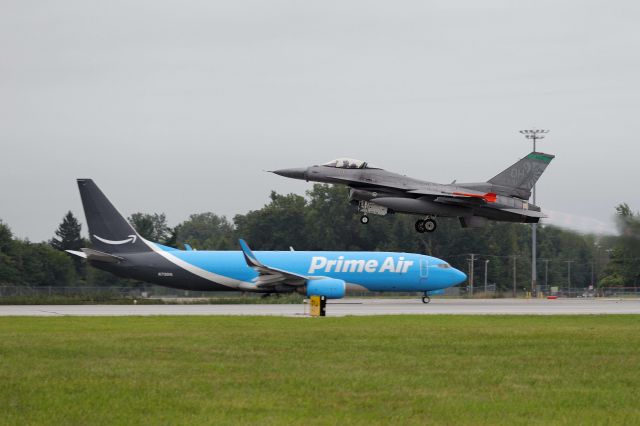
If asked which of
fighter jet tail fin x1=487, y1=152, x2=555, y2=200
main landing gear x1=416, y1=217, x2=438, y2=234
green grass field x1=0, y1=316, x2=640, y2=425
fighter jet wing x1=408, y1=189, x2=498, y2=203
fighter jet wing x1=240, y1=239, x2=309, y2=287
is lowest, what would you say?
green grass field x1=0, y1=316, x2=640, y2=425

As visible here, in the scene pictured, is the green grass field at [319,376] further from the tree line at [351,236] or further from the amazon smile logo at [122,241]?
the tree line at [351,236]

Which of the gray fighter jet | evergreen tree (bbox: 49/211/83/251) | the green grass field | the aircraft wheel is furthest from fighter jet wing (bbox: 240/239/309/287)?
evergreen tree (bbox: 49/211/83/251)

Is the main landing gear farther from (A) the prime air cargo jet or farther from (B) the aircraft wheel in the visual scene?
(A) the prime air cargo jet

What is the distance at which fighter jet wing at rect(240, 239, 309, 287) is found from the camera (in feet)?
201

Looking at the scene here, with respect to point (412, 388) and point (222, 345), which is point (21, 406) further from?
point (222, 345)

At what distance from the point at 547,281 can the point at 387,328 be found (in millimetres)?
108917

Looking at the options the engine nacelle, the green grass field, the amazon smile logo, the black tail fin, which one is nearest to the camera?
the green grass field

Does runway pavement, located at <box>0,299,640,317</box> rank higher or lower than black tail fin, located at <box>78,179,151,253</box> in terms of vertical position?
lower

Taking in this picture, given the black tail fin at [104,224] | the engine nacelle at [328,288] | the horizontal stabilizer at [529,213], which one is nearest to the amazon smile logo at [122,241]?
the black tail fin at [104,224]

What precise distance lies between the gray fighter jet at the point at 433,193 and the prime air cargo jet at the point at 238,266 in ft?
58.0

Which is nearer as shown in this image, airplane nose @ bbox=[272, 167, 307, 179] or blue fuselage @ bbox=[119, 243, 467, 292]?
airplane nose @ bbox=[272, 167, 307, 179]

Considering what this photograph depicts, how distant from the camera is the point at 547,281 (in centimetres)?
13800

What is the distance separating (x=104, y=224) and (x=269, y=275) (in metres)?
10.4

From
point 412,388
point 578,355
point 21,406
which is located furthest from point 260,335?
point 21,406
